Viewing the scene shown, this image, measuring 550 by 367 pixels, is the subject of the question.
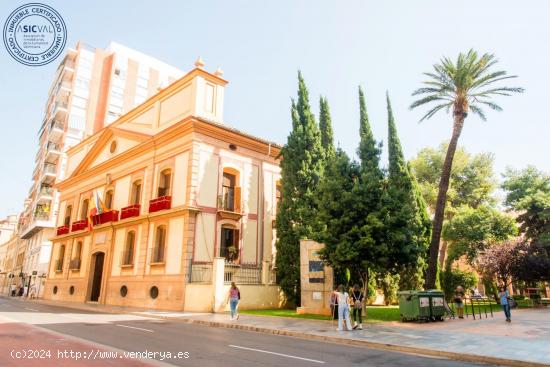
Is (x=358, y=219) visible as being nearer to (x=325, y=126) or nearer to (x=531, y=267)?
(x=325, y=126)

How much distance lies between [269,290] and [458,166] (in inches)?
1217

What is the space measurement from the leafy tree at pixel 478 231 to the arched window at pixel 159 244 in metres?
24.9

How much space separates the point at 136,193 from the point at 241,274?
1112 centimetres

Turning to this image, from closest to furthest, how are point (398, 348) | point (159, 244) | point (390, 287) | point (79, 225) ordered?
point (398, 348) → point (159, 244) → point (390, 287) → point (79, 225)

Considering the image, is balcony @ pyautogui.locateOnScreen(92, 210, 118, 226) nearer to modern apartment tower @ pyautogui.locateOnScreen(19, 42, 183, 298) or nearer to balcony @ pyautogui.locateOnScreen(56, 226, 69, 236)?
balcony @ pyautogui.locateOnScreen(56, 226, 69, 236)

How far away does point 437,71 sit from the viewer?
72.2ft

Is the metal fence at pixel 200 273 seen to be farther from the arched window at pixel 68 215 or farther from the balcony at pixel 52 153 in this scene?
the balcony at pixel 52 153

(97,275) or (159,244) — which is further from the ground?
(159,244)

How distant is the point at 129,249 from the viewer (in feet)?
86.8

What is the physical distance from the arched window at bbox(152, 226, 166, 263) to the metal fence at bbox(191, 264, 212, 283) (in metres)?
3.04

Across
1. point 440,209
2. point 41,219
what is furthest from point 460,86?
point 41,219

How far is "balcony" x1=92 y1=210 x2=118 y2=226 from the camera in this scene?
27594mm

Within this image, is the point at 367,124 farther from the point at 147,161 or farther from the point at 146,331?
the point at 146,331

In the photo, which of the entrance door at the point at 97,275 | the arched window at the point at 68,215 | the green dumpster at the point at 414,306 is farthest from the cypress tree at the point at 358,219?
the arched window at the point at 68,215
